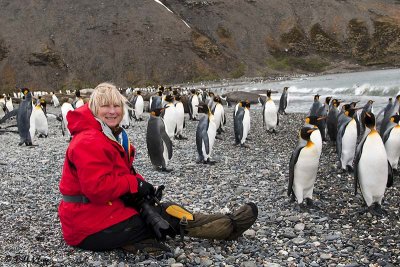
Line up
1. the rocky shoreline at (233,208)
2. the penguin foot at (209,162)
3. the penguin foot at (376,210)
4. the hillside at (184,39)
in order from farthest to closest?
the hillside at (184,39) → the penguin foot at (209,162) → the penguin foot at (376,210) → the rocky shoreline at (233,208)

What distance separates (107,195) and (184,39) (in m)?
65.4

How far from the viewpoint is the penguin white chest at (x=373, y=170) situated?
19.7 feet

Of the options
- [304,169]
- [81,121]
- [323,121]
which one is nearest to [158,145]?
[304,169]

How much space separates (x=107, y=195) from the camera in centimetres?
404

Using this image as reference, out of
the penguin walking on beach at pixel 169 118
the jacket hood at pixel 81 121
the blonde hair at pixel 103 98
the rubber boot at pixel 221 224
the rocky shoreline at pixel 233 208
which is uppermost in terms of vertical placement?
the blonde hair at pixel 103 98

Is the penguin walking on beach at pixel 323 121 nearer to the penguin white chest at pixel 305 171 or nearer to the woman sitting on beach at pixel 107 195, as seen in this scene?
the penguin white chest at pixel 305 171

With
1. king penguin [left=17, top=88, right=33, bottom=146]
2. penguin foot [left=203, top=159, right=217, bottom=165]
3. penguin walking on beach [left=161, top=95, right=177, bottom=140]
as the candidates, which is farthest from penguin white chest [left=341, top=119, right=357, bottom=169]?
king penguin [left=17, top=88, right=33, bottom=146]

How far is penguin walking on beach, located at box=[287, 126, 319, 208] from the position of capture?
6.31m

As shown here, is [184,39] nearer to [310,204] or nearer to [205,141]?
[205,141]

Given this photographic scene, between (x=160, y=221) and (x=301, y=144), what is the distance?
295cm

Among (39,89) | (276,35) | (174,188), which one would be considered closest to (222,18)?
(276,35)

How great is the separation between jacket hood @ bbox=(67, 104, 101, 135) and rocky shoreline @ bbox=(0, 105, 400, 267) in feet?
4.23

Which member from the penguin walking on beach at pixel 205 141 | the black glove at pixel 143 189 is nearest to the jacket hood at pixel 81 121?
the black glove at pixel 143 189

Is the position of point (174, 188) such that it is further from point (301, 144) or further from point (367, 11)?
point (367, 11)
